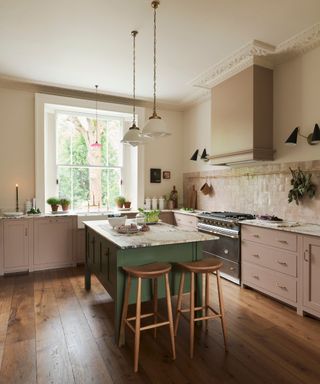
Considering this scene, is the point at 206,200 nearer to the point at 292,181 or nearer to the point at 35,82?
the point at 292,181

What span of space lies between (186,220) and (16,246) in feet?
9.15

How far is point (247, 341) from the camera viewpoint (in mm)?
2393

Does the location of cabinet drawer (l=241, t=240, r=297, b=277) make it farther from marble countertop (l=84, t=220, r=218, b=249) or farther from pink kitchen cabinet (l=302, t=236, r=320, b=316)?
marble countertop (l=84, t=220, r=218, b=249)

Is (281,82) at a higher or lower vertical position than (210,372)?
higher

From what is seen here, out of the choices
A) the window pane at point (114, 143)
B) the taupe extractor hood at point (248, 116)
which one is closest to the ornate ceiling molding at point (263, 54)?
the taupe extractor hood at point (248, 116)

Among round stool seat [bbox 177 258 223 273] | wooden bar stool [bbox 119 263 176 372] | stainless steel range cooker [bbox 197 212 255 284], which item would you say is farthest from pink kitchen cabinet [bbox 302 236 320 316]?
wooden bar stool [bbox 119 263 176 372]

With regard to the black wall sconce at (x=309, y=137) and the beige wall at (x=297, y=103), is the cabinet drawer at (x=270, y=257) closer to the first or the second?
the beige wall at (x=297, y=103)

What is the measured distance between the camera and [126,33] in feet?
10.3

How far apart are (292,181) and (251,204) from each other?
33.0 inches

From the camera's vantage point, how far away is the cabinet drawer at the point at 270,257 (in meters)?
2.96

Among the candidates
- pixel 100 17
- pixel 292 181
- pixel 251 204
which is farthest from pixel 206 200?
pixel 100 17

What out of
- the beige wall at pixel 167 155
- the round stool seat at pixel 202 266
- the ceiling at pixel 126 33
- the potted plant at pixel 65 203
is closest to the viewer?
the round stool seat at pixel 202 266

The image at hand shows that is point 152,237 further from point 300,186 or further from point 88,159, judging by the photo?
point 88,159

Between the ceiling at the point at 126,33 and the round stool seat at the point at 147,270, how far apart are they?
2458 millimetres
